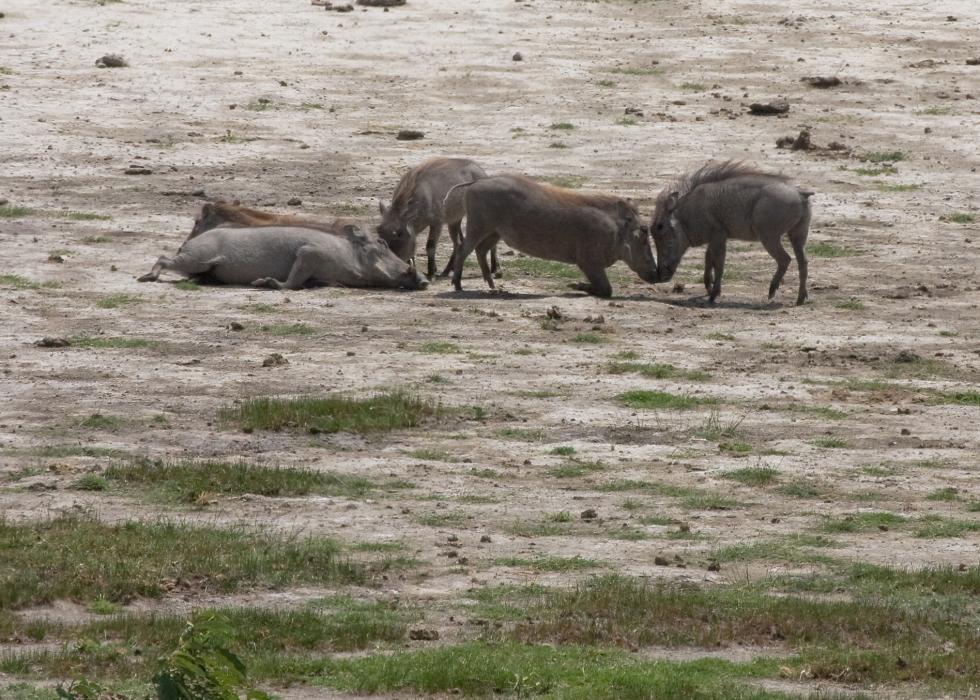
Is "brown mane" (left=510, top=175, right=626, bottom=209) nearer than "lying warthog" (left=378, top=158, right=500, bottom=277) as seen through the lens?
Yes

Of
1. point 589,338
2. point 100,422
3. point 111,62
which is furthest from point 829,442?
point 111,62

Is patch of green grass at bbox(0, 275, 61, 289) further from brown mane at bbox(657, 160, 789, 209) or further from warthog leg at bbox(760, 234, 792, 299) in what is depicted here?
warthog leg at bbox(760, 234, 792, 299)

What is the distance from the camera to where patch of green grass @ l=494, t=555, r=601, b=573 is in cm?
1012

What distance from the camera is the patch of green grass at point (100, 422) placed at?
13.0 metres

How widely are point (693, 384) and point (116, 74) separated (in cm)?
1474

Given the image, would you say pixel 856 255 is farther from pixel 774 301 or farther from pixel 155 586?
pixel 155 586

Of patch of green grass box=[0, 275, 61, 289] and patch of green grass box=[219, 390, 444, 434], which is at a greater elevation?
patch of green grass box=[219, 390, 444, 434]

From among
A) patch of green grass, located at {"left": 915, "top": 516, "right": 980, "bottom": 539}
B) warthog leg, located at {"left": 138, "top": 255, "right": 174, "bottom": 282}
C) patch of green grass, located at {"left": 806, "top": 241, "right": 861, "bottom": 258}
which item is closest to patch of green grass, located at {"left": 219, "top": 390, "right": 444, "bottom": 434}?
patch of green grass, located at {"left": 915, "top": 516, "right": 980, "bottom": 539}

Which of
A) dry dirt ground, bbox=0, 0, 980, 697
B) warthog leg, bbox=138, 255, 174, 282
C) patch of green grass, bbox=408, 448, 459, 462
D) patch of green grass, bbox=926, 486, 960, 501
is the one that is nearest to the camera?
dry dirt ground, bbox=0, 0, 980, 697

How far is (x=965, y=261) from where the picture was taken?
20.1 metres

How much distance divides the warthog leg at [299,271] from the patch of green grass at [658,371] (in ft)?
13.7

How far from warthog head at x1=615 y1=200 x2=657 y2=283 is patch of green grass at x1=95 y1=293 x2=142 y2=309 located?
4715mm

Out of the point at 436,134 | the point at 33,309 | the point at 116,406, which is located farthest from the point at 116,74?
the point at 116,406

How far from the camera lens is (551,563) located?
33.4 ft
